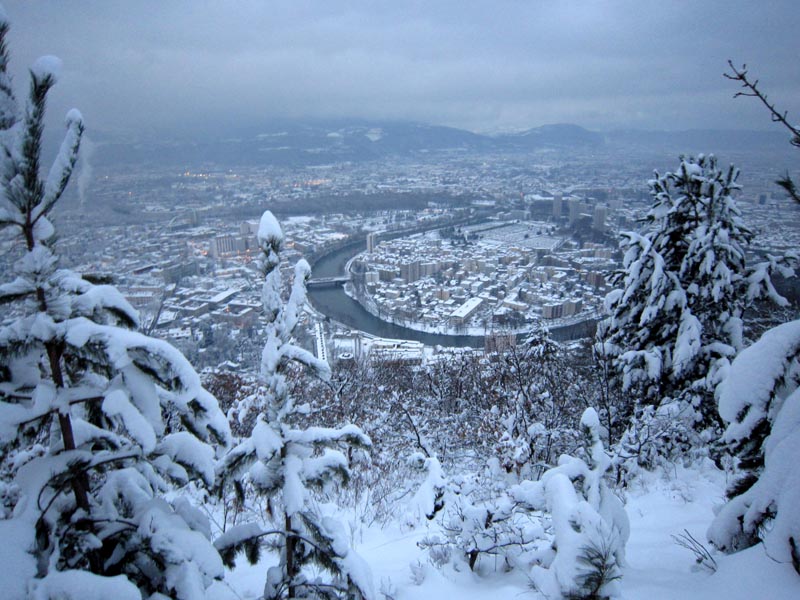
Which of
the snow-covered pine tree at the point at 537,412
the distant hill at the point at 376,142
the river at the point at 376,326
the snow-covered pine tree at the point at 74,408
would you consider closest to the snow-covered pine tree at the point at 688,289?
the snow-covered pine tree at the point at 537,412

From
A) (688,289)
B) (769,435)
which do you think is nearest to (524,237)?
(688,289)

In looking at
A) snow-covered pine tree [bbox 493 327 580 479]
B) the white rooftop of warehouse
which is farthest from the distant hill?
snow-covered pine tree [bbox 493 327 580 479]

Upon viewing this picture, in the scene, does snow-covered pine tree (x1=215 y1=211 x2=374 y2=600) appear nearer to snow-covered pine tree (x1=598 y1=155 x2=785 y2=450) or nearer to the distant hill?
snow-covered pine tree (x1=598 y1=155 x2=785 y2=450)

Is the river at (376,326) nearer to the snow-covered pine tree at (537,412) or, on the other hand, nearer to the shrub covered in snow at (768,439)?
the snow-covered pine tree at (537,412)

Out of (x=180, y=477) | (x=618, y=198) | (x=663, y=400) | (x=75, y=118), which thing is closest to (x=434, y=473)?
(x=180, y=477)

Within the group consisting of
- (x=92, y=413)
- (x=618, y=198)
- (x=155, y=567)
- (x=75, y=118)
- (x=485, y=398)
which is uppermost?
(x=618, y=198)

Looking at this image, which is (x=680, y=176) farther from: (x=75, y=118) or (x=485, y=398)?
(x=75, y=118)

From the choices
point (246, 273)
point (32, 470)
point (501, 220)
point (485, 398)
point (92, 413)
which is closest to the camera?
point (32, 470)

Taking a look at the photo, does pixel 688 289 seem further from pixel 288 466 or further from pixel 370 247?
pixel 370 247
